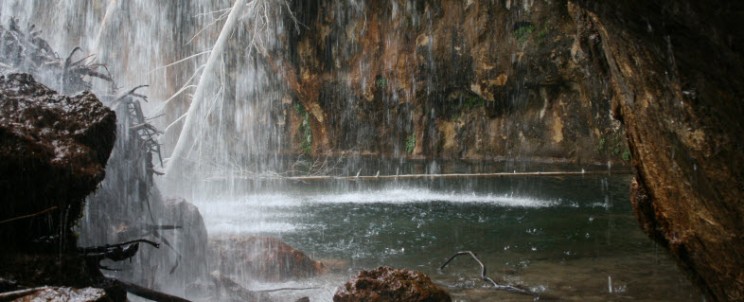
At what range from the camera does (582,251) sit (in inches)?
245

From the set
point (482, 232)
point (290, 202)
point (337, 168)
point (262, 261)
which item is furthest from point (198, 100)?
point (262, 261)

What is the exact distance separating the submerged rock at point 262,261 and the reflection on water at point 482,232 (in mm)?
242

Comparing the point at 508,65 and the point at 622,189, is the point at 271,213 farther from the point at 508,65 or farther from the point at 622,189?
the point at 508,65

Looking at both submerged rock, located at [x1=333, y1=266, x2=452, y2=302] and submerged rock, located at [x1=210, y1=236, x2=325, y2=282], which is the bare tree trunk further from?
submerged rock, located at [x1=333, y1=266, x2=452, y2=302]

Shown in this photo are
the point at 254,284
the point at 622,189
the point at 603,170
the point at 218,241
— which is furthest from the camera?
the point at 603,170

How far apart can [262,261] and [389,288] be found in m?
1.88

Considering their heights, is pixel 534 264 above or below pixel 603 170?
below

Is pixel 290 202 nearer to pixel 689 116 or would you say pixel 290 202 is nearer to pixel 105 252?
pixel 105 252

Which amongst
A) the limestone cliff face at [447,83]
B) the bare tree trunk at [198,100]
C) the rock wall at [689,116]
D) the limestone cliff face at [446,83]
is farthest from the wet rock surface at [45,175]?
the limestone cliff face at [446,83]

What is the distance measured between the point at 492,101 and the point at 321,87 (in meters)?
5.25

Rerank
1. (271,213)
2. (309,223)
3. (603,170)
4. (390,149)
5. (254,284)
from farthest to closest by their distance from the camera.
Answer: (390,149)
(603,170)
(271,213)
(309,223)
(254,284)

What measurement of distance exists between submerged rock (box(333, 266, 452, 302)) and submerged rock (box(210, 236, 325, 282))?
1396 mm

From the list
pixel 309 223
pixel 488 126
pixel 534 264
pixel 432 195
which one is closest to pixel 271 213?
pixel 309 223

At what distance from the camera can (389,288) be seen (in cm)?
391
